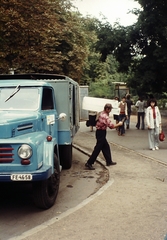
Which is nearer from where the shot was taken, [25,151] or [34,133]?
[25,151]

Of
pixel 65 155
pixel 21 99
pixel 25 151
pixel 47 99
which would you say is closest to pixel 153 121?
pixel 65 155

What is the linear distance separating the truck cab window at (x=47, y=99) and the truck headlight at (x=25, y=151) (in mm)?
1715

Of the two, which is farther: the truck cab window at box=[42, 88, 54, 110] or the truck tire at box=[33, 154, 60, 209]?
the truck cab window at box=[42, 88, 54, 110]

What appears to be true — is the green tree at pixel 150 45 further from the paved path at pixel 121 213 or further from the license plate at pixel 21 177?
the license plate at pixel 21 177

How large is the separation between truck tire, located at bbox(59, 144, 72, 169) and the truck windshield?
2.50m

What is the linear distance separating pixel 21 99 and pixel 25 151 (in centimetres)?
172

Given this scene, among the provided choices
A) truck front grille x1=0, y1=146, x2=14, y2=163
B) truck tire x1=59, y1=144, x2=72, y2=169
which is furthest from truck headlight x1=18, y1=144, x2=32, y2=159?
truck tire x1=59, y1=144, x2=72, y2=169

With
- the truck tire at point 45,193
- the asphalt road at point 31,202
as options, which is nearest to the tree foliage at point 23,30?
the asphalt road at point 31,202

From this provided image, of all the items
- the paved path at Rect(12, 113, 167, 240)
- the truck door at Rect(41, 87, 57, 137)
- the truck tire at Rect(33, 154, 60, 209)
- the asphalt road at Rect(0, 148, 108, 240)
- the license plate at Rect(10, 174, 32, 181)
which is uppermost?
the truck door at Rect(41, 87, 57, 137)

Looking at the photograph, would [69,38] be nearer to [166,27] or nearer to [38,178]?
[166,27]

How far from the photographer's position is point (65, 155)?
959cm

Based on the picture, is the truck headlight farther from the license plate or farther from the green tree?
the green tree

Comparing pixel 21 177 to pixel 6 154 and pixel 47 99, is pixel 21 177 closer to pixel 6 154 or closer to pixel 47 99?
pixel 6 154

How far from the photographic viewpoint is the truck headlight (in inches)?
222
